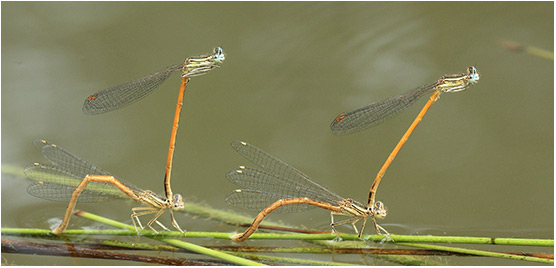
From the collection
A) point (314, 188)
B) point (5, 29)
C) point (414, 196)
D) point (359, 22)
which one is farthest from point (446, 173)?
point (5, 29)

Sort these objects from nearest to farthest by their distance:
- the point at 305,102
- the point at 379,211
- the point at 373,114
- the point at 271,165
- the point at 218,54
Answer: the point at 218,54 < the point at 379,211 < the point at 271,165 < the point at 373,114 < the point at 305,102

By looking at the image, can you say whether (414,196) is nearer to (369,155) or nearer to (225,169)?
(369,155)

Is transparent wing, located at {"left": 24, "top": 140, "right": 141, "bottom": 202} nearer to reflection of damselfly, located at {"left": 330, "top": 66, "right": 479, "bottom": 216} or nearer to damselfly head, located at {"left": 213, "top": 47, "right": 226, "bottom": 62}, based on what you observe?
damselfly head, located at {"left": 213, "top": 47, "right": 226, "bottom": 62}

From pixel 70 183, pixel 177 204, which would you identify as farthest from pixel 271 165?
pixel 70 183

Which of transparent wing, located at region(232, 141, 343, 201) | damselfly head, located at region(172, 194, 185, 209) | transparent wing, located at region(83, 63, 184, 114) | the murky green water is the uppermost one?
the murky green water

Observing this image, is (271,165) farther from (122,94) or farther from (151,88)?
(122,94)

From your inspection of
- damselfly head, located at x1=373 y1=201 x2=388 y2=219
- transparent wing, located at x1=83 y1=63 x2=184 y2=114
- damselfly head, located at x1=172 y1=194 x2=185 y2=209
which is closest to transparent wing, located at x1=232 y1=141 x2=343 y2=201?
damselfly head, located at x1=373 y1=201 x2=388 y2=219

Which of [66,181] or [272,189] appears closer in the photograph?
[272,189]

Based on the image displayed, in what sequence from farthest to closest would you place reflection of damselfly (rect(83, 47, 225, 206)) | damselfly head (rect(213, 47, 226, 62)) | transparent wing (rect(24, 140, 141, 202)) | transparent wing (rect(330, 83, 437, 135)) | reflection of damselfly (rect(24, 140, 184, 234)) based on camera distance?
transparent wing (rect(24, 140, 141, 202)) < reflection of damselfly (rect(24, 140, 184, 234)) < transparent wing (rect(330, 83, 437, 135)) < reflection of damselfly (rect(83, 47, 225, 206)) < damselfly head (rect(213, 47, 226, 62))
